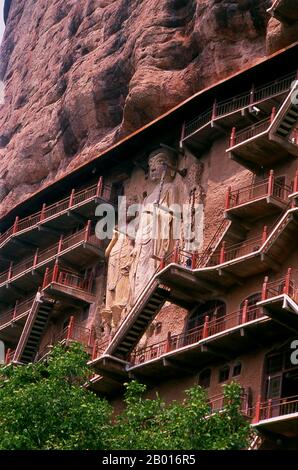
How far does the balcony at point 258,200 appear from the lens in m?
41.9

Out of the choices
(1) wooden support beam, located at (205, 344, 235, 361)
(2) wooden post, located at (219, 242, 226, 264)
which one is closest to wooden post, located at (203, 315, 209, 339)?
(1) wooden support beam, located at (205, 344, 235, 361)

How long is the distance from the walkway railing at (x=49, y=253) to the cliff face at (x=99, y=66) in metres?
3.97

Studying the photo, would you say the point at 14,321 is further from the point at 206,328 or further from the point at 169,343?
the point at 206,328

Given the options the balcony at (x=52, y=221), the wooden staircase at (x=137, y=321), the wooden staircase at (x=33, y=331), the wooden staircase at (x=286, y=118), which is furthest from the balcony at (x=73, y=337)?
the wooden staircase at (x=286, y=118)

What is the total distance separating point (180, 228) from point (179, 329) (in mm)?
3402

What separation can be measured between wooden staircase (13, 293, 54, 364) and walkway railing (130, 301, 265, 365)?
604cm

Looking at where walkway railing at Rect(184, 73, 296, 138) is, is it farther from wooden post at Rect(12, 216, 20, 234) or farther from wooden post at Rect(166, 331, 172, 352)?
wooden post at Rect(12, 216, 20, 234)

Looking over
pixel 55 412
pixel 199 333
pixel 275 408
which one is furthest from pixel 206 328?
pixel 55 412

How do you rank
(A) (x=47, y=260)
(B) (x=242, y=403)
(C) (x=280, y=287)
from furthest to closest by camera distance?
1. (A) (x=47, y=260)
2. (C) (x=280, y=287)
3. (B) (x=242, y=403)

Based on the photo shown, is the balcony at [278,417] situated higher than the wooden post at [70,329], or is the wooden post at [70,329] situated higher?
the wooden post at [70,329]

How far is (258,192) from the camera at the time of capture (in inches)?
1711

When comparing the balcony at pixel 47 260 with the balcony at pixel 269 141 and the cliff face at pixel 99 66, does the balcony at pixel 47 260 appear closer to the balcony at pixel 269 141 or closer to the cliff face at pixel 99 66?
the cliff face at pixel 99 66

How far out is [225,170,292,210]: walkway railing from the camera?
42.2m

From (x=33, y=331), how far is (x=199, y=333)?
888 centimetres
